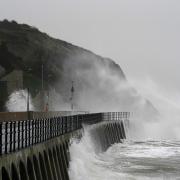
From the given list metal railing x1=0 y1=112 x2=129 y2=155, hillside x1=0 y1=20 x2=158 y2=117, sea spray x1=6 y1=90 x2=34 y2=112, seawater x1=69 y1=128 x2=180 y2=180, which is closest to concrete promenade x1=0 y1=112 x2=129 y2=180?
metal railing x1=0 y1=112 x2=129 y2=155

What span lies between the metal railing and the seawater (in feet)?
3.83

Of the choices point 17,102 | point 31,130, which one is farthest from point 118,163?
point 17,102

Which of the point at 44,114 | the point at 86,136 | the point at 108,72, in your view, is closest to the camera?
the point at 86,136

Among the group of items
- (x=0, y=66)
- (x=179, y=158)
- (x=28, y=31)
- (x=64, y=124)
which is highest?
(x=28, y=31)

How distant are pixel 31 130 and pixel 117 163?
1431 cm

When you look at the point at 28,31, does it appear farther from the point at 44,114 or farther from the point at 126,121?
the point at 44,114

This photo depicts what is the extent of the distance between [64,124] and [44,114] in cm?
1656

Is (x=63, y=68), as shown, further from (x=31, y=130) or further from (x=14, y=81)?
(x=31, y=130)

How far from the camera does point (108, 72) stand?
6806 inches

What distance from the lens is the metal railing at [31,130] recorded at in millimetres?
14844

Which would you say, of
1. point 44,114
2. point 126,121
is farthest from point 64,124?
point 126,121

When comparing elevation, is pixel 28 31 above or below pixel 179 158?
above

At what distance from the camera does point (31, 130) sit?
19.5 meters

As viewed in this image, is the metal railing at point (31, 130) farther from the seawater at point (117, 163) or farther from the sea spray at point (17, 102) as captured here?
the sea spray at point (17, 102)
